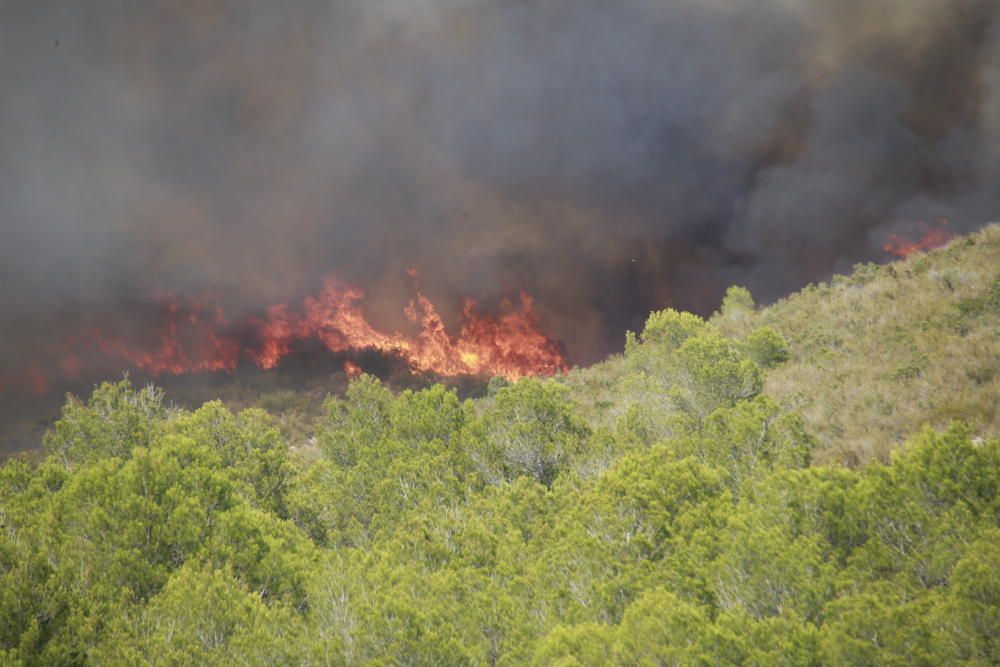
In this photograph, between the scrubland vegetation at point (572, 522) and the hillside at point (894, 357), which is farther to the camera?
the hillside at point (894, 357)

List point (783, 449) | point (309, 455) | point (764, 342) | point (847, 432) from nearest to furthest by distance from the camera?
point (783, 449), point (847, 432), point (764, 342), point (309, 455)

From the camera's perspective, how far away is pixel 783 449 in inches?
579

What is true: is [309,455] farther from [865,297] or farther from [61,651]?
[865,297]

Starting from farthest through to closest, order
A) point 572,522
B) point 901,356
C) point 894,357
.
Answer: point 894,357
point 901,356
point 572,522

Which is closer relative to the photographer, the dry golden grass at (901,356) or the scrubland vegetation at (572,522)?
the scrubland vegetation at (572,522)

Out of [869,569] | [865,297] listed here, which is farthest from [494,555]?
[865,297]

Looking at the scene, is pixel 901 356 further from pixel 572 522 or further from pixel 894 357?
pixel 572 522

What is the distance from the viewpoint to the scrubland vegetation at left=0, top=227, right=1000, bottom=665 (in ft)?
31.4

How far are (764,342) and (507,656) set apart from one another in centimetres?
2215

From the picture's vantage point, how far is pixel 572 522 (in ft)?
48.8

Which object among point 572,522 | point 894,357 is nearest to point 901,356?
point 894,357

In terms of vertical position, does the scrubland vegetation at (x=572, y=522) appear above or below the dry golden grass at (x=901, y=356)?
below

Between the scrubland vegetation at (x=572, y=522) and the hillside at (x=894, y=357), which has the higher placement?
the hillside at (x=894, y=357)

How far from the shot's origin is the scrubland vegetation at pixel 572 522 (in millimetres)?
9570
